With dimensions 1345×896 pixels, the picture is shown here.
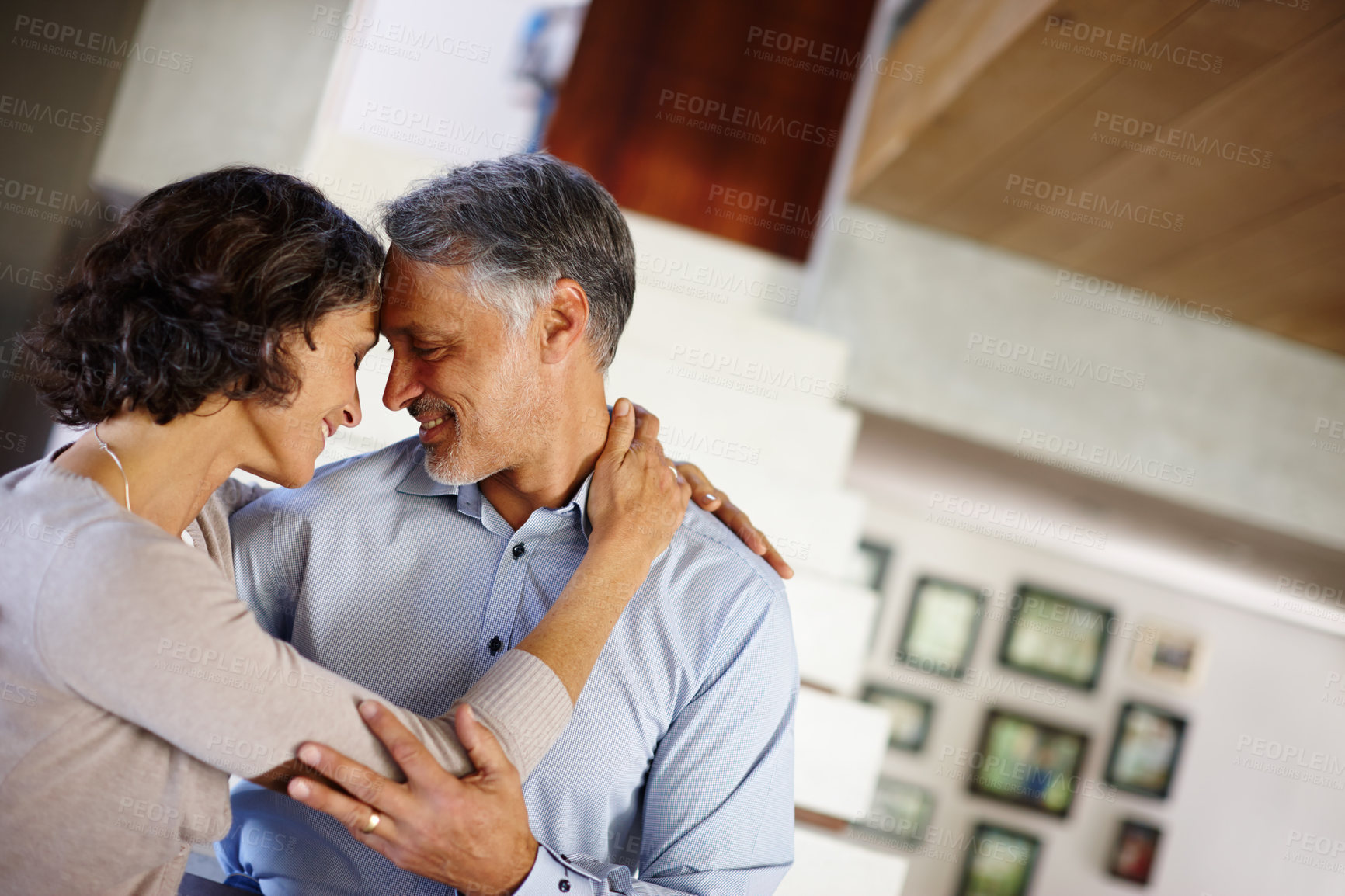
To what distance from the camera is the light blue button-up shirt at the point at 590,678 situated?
1436 millimetres

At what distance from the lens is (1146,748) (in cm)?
495

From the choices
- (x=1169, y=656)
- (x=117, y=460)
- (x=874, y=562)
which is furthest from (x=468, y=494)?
(x=1169, y=656)

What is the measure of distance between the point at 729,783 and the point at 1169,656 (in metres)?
4.45

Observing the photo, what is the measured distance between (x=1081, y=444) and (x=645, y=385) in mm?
1616

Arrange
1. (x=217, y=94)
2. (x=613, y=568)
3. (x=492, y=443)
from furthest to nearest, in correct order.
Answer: (x=217, y=94)
(x=492, y=443)
(x=613, y=568)

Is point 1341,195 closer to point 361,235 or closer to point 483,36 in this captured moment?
point 361,235

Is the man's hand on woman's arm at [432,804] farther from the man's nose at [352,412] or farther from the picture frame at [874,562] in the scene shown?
the picture frame at [874,562]

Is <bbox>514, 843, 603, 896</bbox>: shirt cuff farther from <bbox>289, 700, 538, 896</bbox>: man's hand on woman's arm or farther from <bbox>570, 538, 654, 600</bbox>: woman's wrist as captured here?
<bbox>570, 538, 654, 600</bbox>: woman's wrist

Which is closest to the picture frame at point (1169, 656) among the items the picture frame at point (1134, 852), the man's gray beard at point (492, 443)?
the picture frame at point (1134, 852)

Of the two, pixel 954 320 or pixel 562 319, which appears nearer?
pixel 562 319

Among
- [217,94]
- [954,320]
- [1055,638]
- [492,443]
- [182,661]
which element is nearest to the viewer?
[182,661]

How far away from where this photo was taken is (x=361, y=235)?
1.37m

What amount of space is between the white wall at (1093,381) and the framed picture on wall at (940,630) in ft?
5.93

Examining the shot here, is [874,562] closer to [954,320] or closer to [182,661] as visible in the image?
[954,320]
